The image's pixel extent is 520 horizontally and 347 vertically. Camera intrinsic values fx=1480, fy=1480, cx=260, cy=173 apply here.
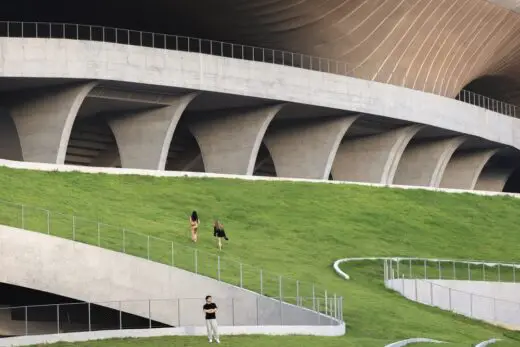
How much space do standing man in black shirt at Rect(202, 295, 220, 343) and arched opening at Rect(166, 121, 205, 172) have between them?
130ft

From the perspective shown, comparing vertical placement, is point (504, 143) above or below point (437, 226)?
above

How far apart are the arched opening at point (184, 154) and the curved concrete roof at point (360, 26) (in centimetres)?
668

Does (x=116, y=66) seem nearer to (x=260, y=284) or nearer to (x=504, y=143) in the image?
(x=260, y=284)

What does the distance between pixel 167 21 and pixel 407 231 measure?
17.5 meters

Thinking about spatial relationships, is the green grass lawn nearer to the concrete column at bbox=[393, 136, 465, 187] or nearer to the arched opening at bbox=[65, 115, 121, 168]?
the concrete column at bbox=[393, 136, 465, 187]

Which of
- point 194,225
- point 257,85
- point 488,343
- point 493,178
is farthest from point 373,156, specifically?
point 488,343

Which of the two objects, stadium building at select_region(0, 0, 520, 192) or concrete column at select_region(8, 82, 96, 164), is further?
stadium building at select_region(0, 0, 520, 192)

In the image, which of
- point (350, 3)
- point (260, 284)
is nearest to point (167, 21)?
point (350, 3)

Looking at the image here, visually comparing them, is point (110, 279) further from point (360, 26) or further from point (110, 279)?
point (360, 26)

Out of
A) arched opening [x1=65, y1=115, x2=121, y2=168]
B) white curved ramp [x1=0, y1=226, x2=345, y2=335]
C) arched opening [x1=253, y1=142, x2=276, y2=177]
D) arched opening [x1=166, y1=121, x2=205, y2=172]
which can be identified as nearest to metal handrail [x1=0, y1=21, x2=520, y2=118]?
arched opening [x1=65, y1=115, x2=121, y2=168]

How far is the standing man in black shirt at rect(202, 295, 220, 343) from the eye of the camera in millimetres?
30594

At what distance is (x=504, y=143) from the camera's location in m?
75.0

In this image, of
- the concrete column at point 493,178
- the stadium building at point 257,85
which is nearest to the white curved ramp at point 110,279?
the stadium building at point 257,85

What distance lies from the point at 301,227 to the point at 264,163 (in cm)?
2688
